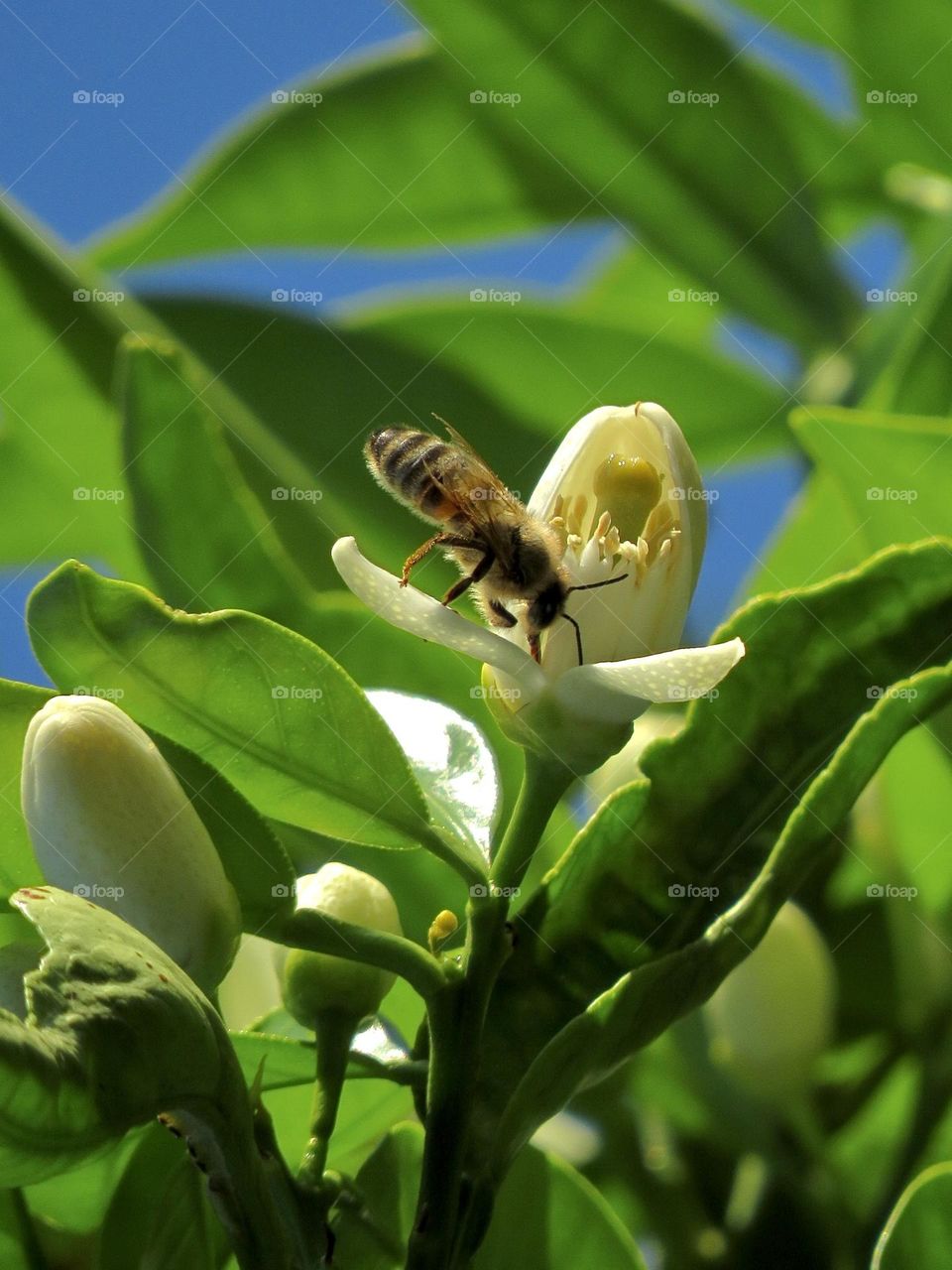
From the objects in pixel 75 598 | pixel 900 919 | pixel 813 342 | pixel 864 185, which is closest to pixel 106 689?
pixel 75 598

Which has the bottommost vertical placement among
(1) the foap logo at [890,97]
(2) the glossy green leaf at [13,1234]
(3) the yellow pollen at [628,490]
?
(2) the glossy green leaf at [13,1234]

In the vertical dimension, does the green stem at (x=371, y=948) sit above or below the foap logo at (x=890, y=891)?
below

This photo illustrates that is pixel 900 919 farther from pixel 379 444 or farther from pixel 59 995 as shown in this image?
pixel 59 995

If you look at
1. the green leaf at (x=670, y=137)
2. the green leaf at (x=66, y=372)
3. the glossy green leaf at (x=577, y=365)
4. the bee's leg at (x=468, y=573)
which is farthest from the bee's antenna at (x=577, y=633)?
the green leaf at (x=670, y=137)

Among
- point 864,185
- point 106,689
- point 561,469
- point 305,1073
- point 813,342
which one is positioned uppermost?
point 864,185

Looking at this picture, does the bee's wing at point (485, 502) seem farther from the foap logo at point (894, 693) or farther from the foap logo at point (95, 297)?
the foap logo at point (95, 297)

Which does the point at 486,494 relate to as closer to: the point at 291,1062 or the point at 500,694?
the point at 500,694
